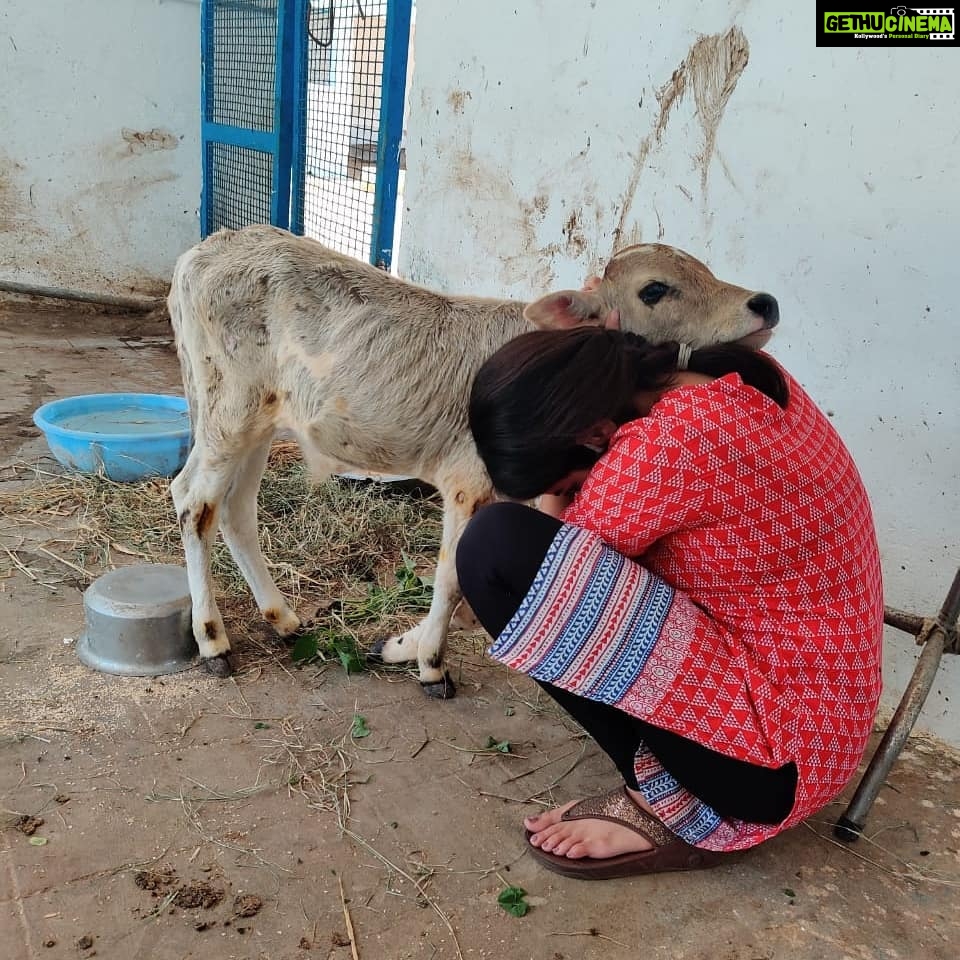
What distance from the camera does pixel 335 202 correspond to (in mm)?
6070

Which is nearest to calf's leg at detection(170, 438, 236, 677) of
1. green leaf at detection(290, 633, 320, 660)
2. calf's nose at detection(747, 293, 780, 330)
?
green leaf at detection(290, 633, 320, 660)

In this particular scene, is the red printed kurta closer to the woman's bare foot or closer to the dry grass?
the woman's bare foot

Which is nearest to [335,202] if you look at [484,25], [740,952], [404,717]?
[484,25]

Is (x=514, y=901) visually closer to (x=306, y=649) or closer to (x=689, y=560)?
(x=689, y=560)

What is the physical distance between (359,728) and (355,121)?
420 cm

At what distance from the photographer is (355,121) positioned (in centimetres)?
579

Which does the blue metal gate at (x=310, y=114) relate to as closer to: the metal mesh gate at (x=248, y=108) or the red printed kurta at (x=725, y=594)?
the metal mesh gate at (x=248, y=108)

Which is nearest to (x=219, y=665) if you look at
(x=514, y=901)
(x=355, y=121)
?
(x=514, y=901)

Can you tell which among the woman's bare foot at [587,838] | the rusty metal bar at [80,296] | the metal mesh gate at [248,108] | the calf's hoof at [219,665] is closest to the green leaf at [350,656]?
the calf's hoof at [219,665]

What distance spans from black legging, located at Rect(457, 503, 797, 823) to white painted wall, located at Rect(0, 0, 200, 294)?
7292 millimetres

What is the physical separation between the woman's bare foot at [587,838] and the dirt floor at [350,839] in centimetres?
6

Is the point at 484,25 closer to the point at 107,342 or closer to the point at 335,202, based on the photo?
the point at 335,202

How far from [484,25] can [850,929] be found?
13.1ft

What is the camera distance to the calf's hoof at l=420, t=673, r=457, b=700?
3049 mm
